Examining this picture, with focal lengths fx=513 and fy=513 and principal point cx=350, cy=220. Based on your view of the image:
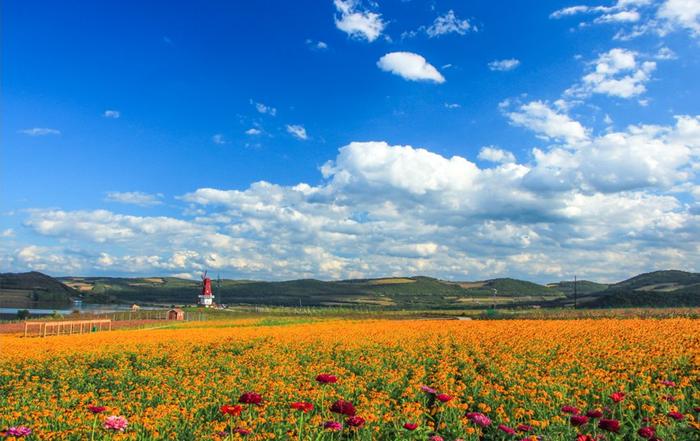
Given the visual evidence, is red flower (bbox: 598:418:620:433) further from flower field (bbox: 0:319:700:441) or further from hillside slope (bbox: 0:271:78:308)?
hillside slope (bbox: 0:271:78:308)

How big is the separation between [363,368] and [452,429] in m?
7.19

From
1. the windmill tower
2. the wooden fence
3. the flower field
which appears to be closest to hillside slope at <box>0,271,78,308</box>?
the windmill tower

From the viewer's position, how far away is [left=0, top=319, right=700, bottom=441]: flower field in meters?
8.29

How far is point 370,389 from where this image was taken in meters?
13.0

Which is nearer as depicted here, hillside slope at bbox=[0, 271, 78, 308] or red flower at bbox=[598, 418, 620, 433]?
red flower at bbox=[598, 418, 620, 433]

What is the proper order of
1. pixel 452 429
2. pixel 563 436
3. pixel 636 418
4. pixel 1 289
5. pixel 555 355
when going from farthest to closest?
pixel 1 289 → pixel 555 355 → pixel 636 418 → pixel 452 429 → pixel 563 436

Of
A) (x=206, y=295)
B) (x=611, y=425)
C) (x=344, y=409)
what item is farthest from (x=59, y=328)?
(x=206, y=295)

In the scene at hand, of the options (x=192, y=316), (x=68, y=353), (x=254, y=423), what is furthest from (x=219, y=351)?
(x=192, y=316)

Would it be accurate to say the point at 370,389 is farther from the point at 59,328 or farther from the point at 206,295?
the point at 206,295

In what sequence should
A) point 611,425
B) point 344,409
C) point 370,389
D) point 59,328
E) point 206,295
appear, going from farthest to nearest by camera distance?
point 206,295
point 59,328
point 370,389
point 344,409
point 611,425

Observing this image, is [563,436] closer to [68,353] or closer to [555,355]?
[555,355]

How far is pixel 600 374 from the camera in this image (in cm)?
1262

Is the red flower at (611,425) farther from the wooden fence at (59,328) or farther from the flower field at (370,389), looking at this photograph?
the wooden fence at (59,328)

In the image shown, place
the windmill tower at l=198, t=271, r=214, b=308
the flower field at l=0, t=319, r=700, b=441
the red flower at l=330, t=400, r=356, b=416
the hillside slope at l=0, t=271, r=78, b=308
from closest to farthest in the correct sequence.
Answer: the red flower at l=330, t=400, r=356, b=416 → the flower field at l=0, t=319, r=700, b=441 → the windmill tower at l=198, t=271, r=214, b=308 → the hillside slope at l=0, t=271, r=78, b=308
